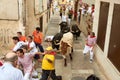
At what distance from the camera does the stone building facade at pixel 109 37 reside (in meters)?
8.57

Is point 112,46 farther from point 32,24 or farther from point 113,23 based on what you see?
point 32,24

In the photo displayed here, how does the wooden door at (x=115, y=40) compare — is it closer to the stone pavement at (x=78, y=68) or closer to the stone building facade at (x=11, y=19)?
the stone pavement at (x=78, y=68)

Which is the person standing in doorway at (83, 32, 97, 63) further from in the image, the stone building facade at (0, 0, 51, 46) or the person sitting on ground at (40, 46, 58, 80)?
the person sitting on ground at (40, 46, 58, 80)

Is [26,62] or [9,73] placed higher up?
[9,73]

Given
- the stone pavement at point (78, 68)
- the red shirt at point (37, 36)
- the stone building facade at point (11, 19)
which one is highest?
the stone building facade at point (11, 19)

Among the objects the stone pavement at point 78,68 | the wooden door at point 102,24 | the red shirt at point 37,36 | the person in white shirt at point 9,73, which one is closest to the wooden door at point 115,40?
the stone pavement at point 78,68

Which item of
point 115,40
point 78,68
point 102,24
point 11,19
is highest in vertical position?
point 11,19

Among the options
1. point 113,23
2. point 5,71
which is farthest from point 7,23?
point 5,71

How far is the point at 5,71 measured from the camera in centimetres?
411

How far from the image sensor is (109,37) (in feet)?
31.9

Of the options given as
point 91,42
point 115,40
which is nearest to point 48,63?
point 115,40

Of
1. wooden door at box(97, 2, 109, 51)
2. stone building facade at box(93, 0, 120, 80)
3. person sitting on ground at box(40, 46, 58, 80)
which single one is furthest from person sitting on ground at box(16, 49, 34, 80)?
wooden door at box(97, 2, 109, 51)

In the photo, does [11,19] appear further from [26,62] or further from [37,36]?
[26,62]

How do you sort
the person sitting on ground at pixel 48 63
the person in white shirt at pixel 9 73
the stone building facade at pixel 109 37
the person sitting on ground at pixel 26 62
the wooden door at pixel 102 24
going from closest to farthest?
Answer: 1. the person in white shirt at pixel 9 73
2. the person sitting on ground at pixel 26 62
3. the person sitting on ground at pixel 48 63
4. the stone building facade at pixel 109 37
5. the wooden door at pixel 102 24
